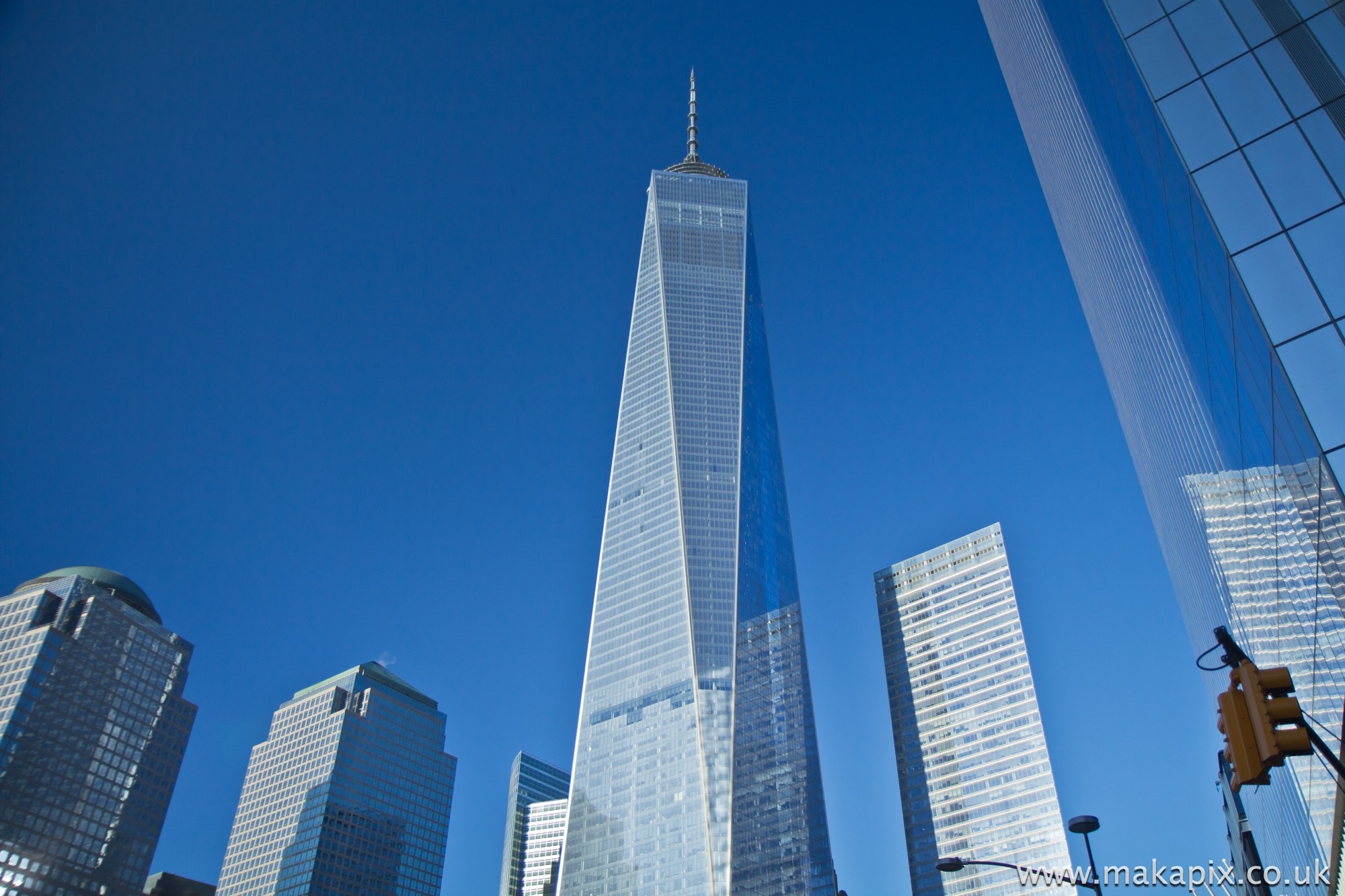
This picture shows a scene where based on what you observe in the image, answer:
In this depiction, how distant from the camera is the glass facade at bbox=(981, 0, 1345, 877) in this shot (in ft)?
57.9

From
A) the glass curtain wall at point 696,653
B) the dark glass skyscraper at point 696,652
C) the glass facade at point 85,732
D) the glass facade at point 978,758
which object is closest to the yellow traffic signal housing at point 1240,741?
the glass curtain wall at point 696,653

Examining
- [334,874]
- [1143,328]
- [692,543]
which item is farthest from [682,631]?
[1143,328]

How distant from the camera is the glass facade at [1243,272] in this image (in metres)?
17.6

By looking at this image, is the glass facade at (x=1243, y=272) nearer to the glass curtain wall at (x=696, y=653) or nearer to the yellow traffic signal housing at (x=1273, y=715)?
the yellow traffic signal housing at (x=1273, y=715)

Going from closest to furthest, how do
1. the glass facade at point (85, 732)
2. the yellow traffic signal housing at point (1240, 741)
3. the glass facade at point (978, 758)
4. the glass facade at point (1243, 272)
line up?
the yellow traffic signal housing at point (1240, 741), the glass facade at point (1243, 272), the glass facade at point (85, 732), the glass facade at point (978, 758)

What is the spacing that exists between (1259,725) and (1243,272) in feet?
38.9

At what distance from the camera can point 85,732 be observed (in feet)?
470

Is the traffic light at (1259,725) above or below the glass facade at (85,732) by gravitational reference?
below

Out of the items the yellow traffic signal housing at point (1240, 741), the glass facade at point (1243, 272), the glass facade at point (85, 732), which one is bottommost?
the yellow traffic signal housing at point (1240, 741)

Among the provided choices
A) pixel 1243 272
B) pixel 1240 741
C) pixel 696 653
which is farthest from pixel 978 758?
pixel 1240 741

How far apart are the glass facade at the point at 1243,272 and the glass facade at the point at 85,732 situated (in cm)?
14269

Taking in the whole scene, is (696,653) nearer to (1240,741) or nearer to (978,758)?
(978,758)

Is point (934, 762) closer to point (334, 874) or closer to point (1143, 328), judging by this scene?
point (334, 874)

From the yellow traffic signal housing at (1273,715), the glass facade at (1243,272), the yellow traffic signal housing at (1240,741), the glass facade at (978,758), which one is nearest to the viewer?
the yellow traffic signal housing at (1273,715)
